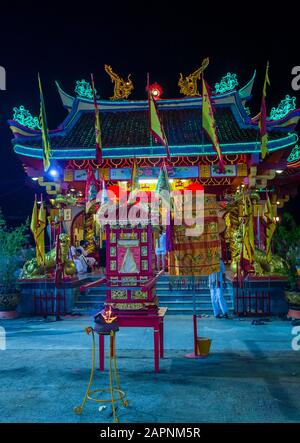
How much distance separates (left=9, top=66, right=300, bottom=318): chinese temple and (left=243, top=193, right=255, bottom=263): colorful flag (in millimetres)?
713

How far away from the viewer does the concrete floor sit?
424 cm

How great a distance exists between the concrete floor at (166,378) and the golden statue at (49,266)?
121 inches

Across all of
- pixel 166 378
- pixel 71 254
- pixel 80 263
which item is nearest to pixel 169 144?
pixel 71 254

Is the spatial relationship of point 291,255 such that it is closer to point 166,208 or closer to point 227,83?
point 166,208

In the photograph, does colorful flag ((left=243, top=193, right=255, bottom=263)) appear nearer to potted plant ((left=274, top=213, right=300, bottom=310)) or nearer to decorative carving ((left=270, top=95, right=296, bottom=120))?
potted plant ((left=274, top=213, right=300, bottom=310))

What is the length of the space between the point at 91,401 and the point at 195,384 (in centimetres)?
137

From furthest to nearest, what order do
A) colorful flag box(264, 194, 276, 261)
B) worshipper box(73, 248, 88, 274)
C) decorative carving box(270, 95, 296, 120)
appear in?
worshipper box(73, 248, 88, 274) → decorative carving box(270, 95, 296, 120) → colorful flag box(264, 194, 276, 261)

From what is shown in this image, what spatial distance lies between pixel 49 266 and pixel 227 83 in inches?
401

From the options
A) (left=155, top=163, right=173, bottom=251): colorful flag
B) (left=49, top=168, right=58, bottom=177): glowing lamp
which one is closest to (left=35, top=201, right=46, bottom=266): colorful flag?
(left=49, top=168, right=58, bottom=177): glowing lamp

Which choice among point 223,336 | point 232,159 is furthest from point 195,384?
point 232,159

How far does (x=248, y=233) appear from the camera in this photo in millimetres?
11164

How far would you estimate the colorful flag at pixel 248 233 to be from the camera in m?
11.1

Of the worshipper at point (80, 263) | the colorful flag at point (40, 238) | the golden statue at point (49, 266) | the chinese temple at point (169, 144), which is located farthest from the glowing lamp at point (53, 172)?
the golden statue at point (49, 266)

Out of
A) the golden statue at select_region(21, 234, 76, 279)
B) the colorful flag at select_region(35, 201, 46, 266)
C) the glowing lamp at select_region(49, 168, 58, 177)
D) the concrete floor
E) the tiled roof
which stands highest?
the tiled roof
